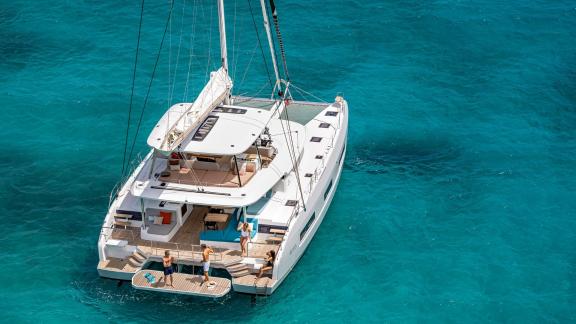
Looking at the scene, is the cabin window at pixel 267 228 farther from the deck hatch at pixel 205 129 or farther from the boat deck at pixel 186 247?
the deck hatch at pixel 205 129

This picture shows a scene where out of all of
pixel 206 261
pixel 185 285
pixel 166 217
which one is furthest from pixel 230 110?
pixel 185 285

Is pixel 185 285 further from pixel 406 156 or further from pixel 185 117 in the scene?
pixel 406 156

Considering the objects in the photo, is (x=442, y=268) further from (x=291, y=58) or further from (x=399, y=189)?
(x=291, y=58)

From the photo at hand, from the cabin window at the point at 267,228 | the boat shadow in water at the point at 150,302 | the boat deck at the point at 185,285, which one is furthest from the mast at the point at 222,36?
the boat shadow in water at the point at 150,302

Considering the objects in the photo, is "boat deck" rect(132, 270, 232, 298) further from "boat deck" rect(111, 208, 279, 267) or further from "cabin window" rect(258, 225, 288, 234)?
"cabin window" rect(258, 225, 288, 234)

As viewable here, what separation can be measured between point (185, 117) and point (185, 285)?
6372 mm

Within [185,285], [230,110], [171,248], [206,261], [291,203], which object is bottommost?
[185,285]

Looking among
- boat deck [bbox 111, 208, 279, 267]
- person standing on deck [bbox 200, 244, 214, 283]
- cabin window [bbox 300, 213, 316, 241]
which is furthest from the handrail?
cabin window [bbox 300, 213, 316, 241]

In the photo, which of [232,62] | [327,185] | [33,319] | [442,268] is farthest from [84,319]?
[232,62]

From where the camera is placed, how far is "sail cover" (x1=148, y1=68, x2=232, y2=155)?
94.2 ft

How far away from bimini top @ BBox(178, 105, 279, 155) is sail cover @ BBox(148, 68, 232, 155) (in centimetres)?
30

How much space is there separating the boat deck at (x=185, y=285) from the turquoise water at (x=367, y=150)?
1.11 meters

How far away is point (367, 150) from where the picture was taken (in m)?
38.3

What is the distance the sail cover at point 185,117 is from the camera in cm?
2870
